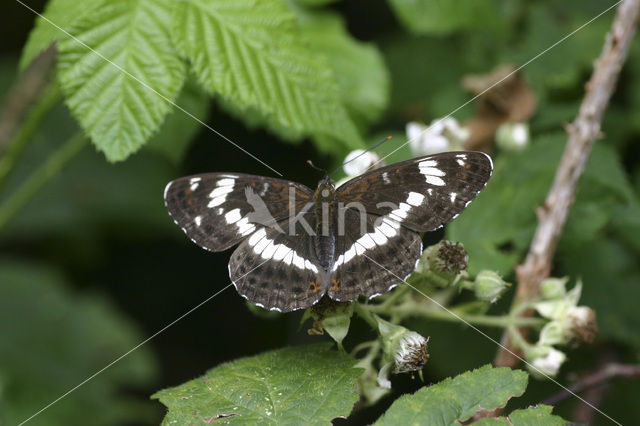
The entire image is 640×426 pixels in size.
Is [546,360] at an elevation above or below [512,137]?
below

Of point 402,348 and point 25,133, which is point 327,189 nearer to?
point 402,348

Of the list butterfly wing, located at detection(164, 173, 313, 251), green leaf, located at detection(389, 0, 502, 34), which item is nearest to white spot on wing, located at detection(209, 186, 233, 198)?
butterfly wing, located at detection(164, 173, 313, 251)

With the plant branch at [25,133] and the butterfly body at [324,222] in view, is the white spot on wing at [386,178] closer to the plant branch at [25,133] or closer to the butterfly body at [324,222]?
the butterfly body at [324,222]

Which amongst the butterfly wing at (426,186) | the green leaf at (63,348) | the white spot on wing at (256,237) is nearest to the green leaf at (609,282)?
the butterfly wing at (426,186)

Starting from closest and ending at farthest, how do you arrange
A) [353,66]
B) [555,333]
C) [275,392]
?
[275,392], [555,333], [353,66]

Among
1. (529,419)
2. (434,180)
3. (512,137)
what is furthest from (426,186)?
(512,137)

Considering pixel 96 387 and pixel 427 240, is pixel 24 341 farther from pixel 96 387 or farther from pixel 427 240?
pixel 427 240

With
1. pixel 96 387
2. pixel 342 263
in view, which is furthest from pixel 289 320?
pixel 342 263
